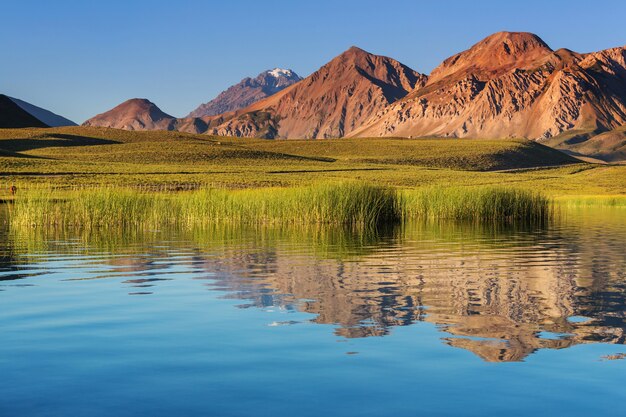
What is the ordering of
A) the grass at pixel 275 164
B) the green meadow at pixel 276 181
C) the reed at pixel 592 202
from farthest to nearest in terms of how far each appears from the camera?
the grass at pixel 275 164
the reed at pixel 592 202
the green meadow at pixel 276 181

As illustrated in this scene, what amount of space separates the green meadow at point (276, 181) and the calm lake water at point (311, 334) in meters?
13.6

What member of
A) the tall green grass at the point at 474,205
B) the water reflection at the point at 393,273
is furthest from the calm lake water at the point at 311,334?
the tall green grass at the point at 474,205

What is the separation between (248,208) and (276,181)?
163 ft

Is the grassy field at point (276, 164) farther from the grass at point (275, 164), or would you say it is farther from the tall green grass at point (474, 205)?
the tall green grass at point (474, 205)

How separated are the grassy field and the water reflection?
A: 15.8m

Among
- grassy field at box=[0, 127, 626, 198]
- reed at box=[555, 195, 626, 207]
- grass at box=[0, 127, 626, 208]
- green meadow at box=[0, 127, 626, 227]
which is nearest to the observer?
green meadow at box=[0, 127, 626, 227]

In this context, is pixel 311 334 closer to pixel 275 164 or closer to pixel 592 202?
pixel 592 202

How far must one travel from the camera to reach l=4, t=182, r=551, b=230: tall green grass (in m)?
38.0

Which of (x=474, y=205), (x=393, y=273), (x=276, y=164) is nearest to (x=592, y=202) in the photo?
(x=474, y=205)

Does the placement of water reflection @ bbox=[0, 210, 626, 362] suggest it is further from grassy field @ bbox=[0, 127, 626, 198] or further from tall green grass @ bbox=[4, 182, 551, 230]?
grassy field @ bbox=[0, 127, 626, 198]

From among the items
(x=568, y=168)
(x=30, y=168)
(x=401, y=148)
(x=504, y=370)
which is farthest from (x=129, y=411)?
(x=401, y=148)

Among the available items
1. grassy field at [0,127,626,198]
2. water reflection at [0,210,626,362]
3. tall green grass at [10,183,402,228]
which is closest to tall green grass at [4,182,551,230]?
tall green grass at [10,183,402,228]

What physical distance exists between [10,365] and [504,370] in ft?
20.5

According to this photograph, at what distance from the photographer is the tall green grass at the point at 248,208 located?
38.0 m
